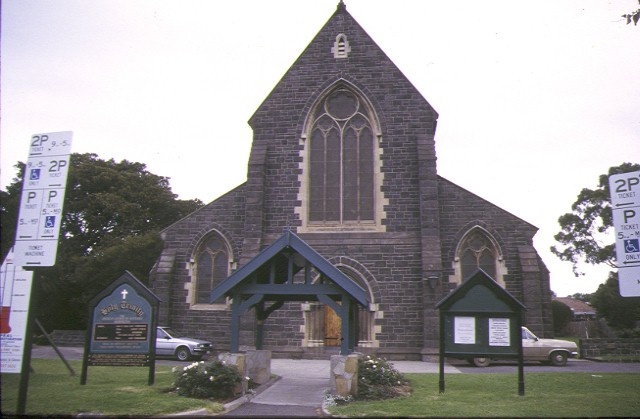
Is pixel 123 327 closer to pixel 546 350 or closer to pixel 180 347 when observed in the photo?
pixel 180 347

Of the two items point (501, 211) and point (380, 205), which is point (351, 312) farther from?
point (501, 211)

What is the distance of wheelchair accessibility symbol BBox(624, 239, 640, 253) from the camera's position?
20.2 feet

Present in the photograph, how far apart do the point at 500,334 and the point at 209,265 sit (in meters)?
13.7

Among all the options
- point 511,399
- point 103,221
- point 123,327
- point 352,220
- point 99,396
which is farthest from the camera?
point 103,221

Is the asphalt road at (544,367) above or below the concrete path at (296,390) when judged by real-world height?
above

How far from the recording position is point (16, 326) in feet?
25.1

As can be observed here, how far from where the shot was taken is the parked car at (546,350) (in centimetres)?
1912

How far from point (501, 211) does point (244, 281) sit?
12.8 m

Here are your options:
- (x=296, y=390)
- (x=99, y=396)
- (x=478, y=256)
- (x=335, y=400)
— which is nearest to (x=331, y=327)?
(x=478, y=256)

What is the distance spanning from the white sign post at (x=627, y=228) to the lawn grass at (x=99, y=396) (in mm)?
6744

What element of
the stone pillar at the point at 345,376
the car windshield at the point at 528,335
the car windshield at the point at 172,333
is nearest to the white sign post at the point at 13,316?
the stone pillar at the point at 345,376

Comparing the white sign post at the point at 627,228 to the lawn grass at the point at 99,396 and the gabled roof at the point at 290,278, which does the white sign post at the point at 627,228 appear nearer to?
the gabled roof at the point at 290,278

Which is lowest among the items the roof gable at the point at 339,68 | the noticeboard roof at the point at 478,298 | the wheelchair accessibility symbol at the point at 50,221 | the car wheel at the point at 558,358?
the car wheel at the point at 558,358

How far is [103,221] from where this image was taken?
38.7m
